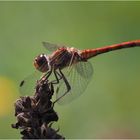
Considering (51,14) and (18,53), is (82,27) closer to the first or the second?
(51,14)

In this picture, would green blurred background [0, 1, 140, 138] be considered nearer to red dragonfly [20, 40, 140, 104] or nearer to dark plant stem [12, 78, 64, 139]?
red dragonfly [20, 40, 140, 104]

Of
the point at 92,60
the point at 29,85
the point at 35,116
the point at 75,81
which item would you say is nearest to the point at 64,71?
the point at 75,81

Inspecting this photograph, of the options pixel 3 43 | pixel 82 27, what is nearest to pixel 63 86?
pixel 3 43

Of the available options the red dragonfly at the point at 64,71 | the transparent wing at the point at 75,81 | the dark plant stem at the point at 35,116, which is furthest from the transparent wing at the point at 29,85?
the dark plant stem at the point at 35,116

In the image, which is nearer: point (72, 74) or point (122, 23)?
point (72, 74)

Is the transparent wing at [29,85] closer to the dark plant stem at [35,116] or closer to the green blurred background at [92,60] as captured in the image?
the dark plant stem at [35,116]

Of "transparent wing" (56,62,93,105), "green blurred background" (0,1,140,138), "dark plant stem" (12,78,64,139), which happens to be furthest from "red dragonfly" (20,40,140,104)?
"green blurred background" (0,1,140,138)
